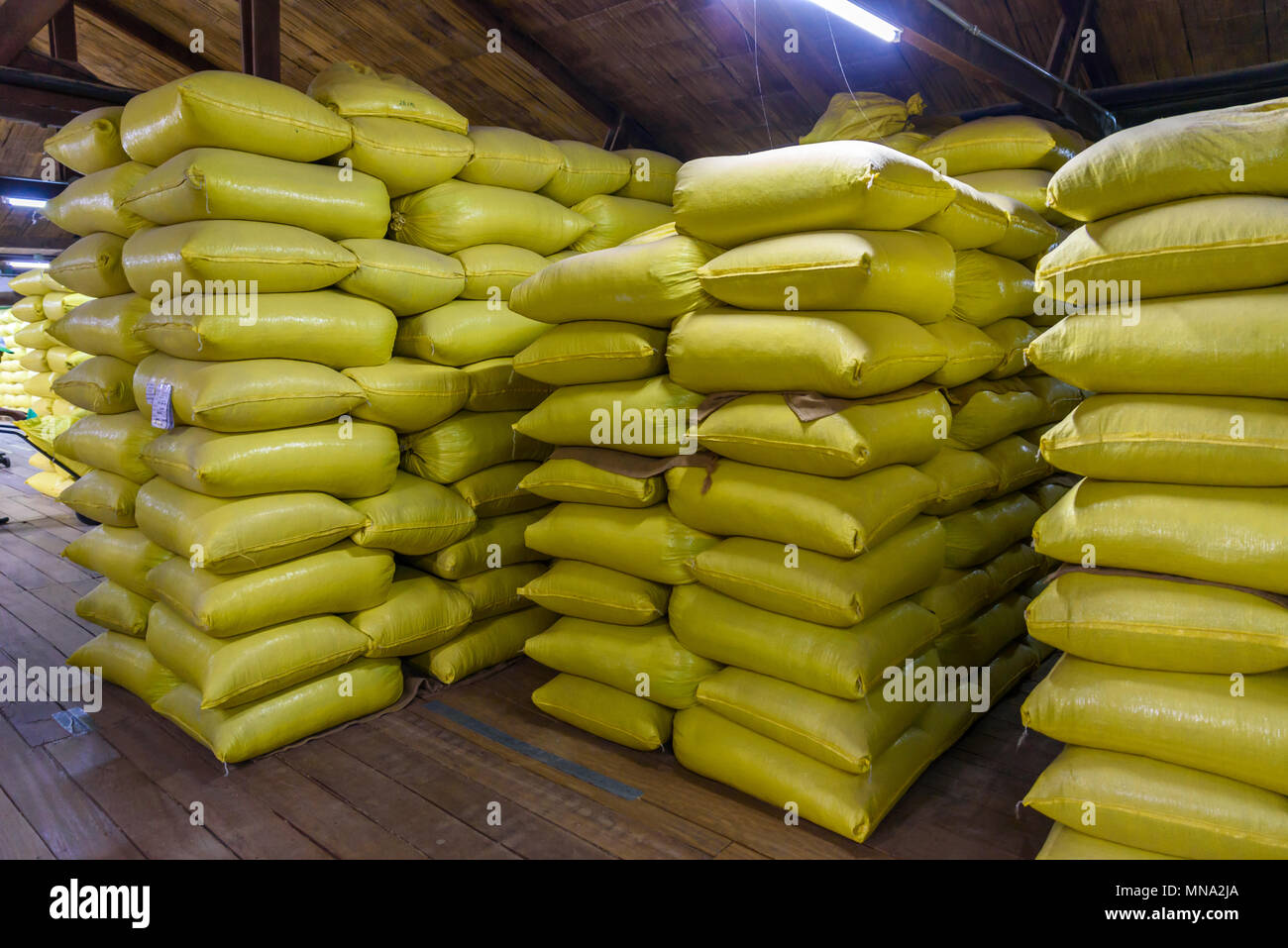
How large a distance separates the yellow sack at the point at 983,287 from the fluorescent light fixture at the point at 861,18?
784 millimetres

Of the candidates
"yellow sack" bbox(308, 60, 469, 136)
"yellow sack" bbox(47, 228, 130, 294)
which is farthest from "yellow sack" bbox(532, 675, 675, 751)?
"yellow sack" bbox(47, 228, 130, 294)

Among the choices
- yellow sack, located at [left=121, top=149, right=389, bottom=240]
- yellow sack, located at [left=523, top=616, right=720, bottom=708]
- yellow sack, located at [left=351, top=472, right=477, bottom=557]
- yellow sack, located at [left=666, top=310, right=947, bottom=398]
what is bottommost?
yellow sack, located at [left=523, top=616, right=720, bottom=708]

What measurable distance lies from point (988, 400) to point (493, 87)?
3.49 m

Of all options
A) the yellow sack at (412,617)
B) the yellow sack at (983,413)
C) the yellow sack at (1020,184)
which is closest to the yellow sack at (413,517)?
the yellow sack at (412,617)

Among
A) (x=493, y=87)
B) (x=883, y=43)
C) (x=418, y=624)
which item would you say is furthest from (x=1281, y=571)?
(x=493, y=87)

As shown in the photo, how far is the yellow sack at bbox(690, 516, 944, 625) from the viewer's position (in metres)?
2.27

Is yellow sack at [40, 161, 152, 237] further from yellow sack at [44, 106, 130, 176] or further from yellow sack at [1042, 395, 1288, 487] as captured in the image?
yellow sack at [1042, 395, 1288, 487]

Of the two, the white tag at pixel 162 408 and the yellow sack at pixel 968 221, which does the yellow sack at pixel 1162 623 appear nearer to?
the yellow sack at pixel 968 221

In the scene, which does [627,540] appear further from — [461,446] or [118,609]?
[118,609]

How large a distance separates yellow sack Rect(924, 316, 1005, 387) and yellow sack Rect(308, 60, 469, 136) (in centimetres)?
203

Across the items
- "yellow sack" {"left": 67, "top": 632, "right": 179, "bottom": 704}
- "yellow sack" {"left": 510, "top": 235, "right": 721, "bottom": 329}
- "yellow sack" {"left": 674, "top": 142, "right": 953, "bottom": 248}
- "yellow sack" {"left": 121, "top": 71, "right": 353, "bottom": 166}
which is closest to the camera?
"yellow sack" {"left": 674, "top": 142, "right": 953, "bottom": 248}

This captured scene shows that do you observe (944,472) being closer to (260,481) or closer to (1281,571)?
(1281,571)

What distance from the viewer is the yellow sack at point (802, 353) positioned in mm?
2180

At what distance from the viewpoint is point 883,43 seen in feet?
12.9
